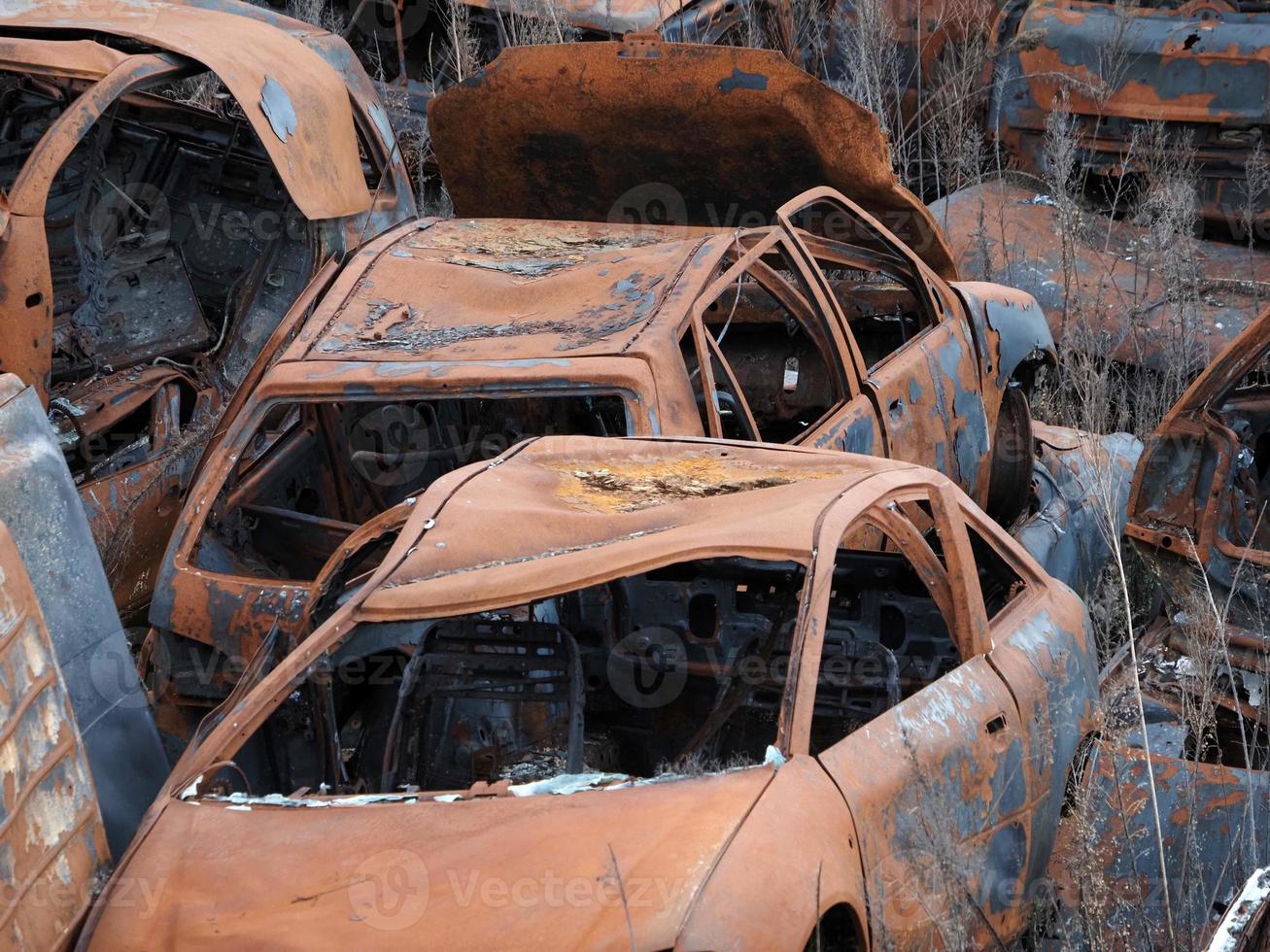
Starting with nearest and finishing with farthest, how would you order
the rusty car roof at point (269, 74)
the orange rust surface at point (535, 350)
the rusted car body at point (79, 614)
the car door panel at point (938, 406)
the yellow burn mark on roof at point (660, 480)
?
the rusted car body at point (79, 614) < the yellow burn mark on roof at point (660, 480) < the orange rust surface at point (535, 350) < the car door panel at point (938, 406) < the rusty car roof at point (269, 74)

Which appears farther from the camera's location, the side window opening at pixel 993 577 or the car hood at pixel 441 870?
the side window opening at pixel 993 577

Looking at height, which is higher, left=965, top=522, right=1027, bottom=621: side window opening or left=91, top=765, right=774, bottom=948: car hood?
left=91, top=765, right=774, bottom=948: car hood

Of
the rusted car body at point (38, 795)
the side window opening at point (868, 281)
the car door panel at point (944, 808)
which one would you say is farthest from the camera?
the side window opening at point (868, 281)

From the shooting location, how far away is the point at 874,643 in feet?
14.5

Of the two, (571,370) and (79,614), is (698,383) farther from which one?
(79,614)

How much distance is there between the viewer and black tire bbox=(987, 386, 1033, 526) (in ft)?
23.0

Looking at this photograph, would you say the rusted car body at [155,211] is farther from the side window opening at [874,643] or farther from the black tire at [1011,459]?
the black tire at [1011,459]

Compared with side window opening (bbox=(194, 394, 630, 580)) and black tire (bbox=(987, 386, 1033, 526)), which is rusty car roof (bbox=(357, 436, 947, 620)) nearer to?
side window opening (bbox=(194, 394, 630, 580))

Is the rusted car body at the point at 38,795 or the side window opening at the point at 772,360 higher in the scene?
the rusted car body at the point at 38,795

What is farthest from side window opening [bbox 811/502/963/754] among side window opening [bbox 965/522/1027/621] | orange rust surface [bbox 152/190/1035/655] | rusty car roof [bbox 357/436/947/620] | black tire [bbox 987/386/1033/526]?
black tire [bbox 987/386/1033/526]

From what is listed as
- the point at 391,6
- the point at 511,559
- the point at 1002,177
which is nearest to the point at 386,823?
the point at 511,559

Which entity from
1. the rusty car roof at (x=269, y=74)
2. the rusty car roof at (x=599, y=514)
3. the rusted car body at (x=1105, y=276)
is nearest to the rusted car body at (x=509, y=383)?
the rusty car roof at (x=599, y=514)

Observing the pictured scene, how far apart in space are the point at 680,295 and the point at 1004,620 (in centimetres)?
166

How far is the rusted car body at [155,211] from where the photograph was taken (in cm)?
605
